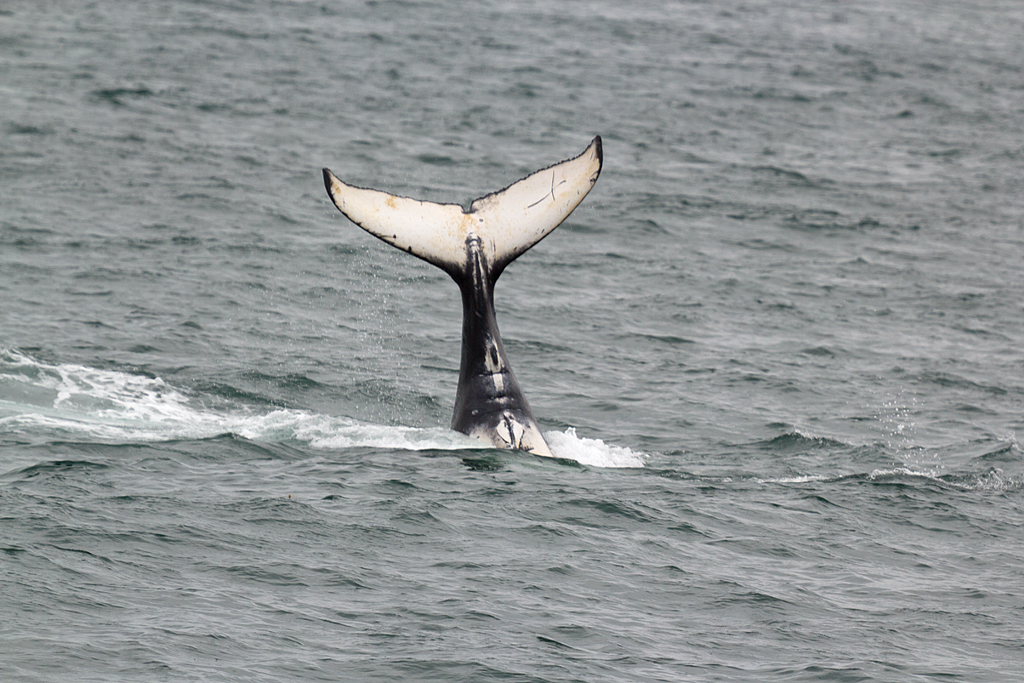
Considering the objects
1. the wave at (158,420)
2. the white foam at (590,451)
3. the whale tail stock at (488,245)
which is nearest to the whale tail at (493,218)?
the whale tail stock at (488,245)

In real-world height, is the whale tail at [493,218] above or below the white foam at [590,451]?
above

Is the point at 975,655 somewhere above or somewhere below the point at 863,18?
below

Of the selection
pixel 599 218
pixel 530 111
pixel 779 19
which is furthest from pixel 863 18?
pixel 599 218

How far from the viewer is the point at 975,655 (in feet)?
31.8

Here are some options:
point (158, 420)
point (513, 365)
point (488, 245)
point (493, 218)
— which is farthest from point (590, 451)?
point (158, 420)

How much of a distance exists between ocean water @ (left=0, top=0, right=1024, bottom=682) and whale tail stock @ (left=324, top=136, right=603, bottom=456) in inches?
13.8

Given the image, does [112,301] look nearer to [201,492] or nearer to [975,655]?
[201,492]

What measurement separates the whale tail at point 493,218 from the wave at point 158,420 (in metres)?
1.77

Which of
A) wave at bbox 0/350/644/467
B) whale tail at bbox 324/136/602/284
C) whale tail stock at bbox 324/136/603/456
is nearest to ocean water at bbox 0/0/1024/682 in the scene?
wave at bbox 0/350/644/467

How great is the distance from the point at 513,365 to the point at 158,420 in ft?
17.1

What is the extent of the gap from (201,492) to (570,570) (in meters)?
3.13

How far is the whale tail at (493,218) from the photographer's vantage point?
12.2m

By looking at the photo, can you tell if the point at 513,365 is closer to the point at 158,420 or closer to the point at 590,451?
the point at 590,451

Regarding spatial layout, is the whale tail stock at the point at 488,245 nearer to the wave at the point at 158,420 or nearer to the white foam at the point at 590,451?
the wave at the point at 158,420
